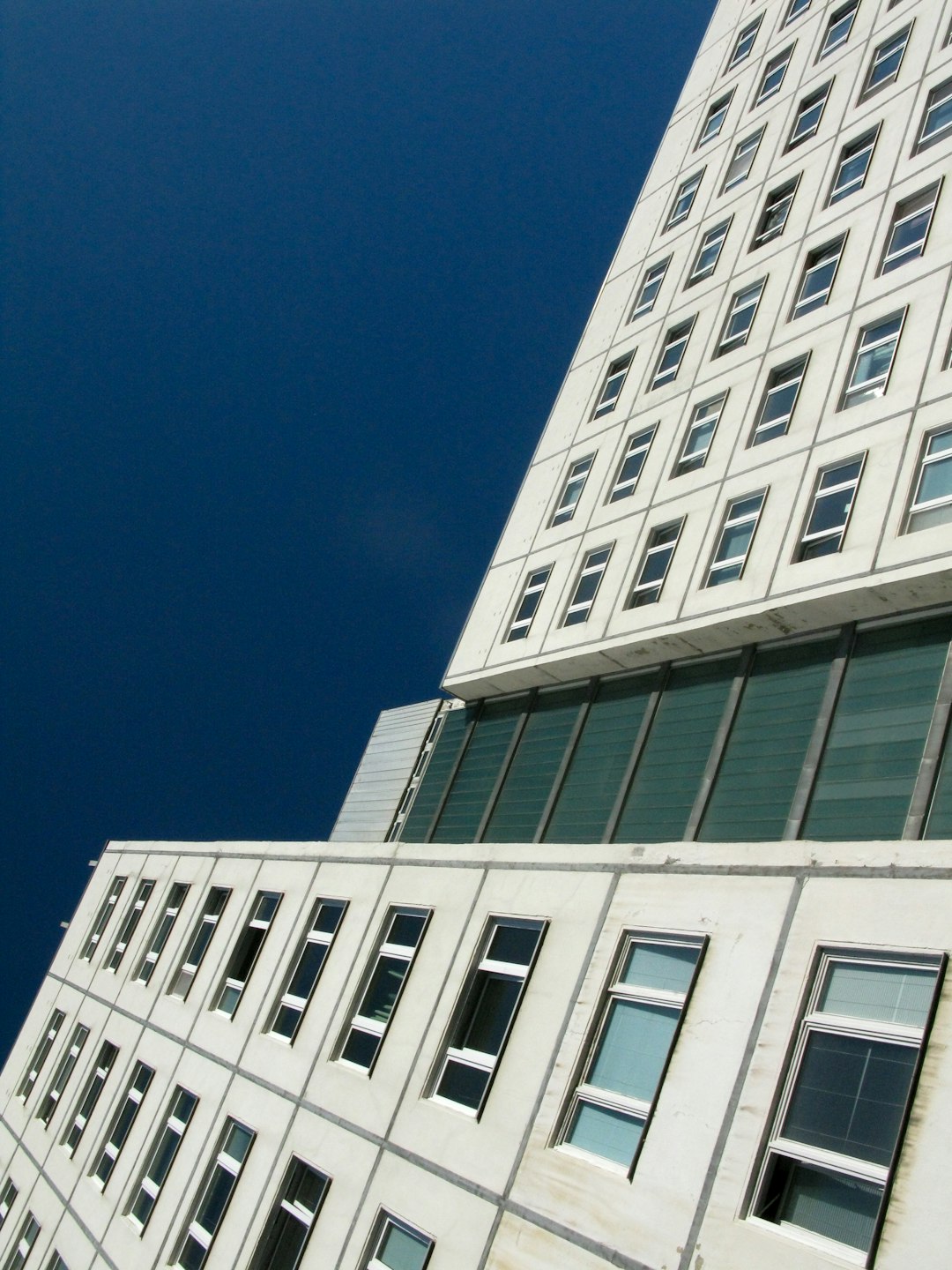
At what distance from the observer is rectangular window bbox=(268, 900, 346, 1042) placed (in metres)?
16.2

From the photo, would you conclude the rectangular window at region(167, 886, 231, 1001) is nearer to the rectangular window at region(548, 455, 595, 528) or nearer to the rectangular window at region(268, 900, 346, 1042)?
the rectangular window at region(268, 900, 346, 1042)

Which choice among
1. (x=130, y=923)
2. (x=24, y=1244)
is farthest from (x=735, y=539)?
(x=24, y=1244)

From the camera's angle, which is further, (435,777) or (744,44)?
(744,44)

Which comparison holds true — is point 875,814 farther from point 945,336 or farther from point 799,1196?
point 945,336

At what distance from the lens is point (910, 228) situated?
18750 mm

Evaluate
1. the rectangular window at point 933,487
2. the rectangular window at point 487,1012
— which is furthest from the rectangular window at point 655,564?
the rectangular window at point 487,1012

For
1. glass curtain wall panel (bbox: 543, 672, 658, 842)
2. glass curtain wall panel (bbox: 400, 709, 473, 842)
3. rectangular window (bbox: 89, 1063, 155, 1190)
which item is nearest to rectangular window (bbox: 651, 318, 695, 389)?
glass curtain wall panel (bbox: 543, 672, 658, 842)

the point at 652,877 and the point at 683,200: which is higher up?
the point at 683,200

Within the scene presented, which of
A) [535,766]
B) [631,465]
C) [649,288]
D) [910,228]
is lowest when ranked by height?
[535,766]

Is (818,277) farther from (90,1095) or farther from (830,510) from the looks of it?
(90,1095)

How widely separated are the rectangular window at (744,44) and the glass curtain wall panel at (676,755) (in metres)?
22.7

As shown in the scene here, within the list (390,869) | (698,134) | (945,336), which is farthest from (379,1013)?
(698,134)

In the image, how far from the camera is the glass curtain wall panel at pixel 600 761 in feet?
54.0

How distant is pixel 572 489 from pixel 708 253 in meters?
7.16
